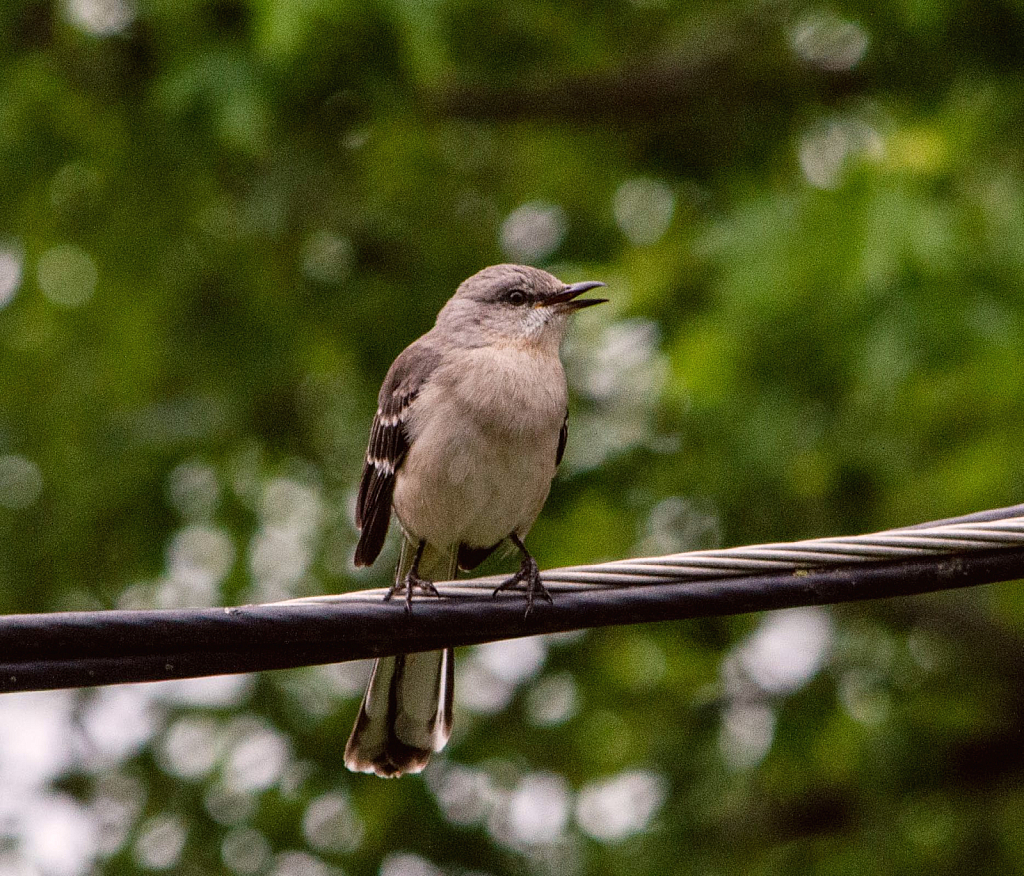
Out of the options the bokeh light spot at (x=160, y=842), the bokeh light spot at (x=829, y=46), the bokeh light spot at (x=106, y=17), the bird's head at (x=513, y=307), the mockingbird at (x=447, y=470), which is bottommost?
the bokeh light spot at (x=160, y=842)

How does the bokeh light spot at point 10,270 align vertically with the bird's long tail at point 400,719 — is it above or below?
above

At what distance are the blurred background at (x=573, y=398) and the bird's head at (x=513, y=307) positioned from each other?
84cm

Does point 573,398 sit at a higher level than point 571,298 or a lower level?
lower

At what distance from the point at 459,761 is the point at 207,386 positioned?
8.32ft

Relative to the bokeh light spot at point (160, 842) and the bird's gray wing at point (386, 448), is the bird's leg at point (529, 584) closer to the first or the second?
the bird's gray wing at point (386, 448)

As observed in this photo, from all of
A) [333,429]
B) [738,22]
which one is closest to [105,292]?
[333,429]

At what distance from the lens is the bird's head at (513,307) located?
551 cm

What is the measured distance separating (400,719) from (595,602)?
177 cm

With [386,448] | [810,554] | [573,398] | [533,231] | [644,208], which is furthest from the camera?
[644,208]

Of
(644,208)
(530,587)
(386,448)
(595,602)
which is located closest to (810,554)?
(595,602)

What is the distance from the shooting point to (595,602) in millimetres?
3102

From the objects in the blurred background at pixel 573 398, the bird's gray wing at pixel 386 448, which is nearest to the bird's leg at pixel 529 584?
the bird's gray wing at pixel 386 448

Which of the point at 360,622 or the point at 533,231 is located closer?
the point at 360,622

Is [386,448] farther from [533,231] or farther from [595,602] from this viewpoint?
[533,231]
